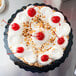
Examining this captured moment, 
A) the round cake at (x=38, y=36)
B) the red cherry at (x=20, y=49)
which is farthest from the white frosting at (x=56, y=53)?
the red cherry at (x=20, y=49)

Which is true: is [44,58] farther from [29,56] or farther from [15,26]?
[15,26]

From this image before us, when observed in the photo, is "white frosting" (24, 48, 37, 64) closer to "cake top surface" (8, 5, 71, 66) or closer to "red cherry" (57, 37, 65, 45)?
"cake top surface" (8, 5, 71, 66)

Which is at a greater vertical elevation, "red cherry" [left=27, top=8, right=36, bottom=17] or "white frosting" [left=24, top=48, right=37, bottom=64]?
"red cherry" [left=27, top=8, right=36, bottom=17]

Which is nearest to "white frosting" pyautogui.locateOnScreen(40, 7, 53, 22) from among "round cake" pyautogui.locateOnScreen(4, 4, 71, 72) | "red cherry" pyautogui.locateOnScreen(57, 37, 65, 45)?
"round cake" pyautogui.locateOnScreen(4, 4, 71, 72)

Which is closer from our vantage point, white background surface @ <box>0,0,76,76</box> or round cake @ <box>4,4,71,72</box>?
round cake @ <box>4,4,71,72</box>

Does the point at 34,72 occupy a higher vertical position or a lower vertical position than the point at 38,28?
lower

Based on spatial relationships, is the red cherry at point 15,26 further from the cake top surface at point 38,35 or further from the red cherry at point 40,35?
the red cherry at point 40,35

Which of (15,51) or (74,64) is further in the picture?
(74,64)

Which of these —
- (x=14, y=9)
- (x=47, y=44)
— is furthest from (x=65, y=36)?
(x=14, y=9)

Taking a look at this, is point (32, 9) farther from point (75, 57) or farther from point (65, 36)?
point (75, 57)
